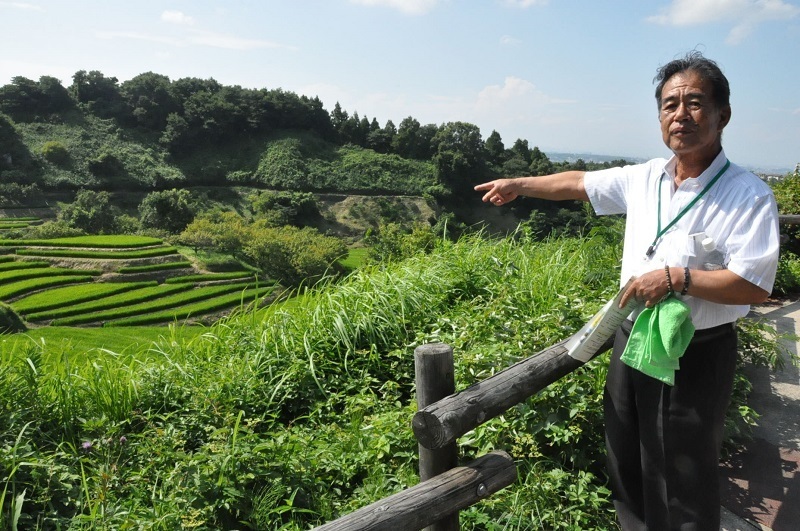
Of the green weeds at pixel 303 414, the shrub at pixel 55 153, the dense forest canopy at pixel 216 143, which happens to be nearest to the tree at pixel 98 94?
the dense forest canopy at pixel 216 143

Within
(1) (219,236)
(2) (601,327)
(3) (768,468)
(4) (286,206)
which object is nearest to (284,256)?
(1) (219,236)

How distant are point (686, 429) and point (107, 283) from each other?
36920 mm

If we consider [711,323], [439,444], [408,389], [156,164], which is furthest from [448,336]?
[156,164]

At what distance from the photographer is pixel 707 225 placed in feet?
4.64

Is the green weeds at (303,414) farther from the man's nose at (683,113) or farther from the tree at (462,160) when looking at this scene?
the tree at (462,160)

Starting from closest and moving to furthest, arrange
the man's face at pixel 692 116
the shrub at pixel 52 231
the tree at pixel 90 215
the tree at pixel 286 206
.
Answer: the man's face at pixel 692 116 → the shrub at pixel 52 231 → the tree at pixel 90 215 → the tree at pixel 286 206

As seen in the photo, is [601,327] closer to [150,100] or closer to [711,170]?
[711,170]

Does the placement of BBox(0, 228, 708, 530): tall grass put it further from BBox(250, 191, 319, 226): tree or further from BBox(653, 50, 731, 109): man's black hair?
BBox(250, 191, 319, 226): tree

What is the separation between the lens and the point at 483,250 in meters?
4.44

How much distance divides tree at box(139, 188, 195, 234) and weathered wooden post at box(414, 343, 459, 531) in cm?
5101

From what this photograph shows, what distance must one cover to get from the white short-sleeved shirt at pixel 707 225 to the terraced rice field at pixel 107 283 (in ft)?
87.8

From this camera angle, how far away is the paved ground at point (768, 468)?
2098 millimetres

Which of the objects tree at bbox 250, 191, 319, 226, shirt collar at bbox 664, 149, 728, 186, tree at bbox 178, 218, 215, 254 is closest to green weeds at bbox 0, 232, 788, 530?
shirt collar at bbox 664, 149, 728, 186

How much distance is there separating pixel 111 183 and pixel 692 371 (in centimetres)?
6357
